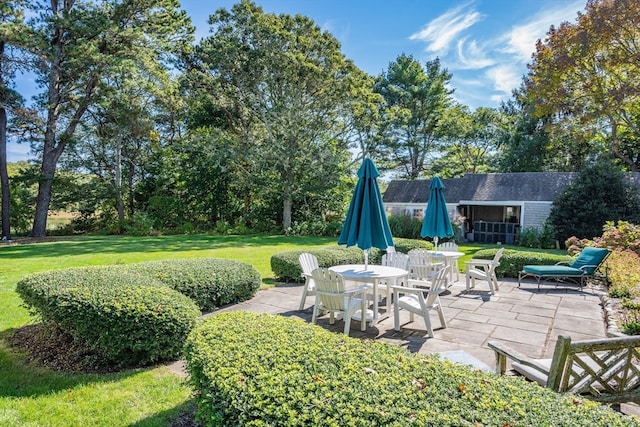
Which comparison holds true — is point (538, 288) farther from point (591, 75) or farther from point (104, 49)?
point (104, 49)

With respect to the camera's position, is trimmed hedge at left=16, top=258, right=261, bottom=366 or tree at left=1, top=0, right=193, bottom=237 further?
tree at left=1, top=0, right=193, bottom=237

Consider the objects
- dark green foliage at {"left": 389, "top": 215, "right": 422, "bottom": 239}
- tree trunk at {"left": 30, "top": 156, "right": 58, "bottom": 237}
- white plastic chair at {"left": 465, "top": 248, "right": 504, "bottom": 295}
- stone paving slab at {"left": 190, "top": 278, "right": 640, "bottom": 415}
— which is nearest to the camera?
stone paving slab at {"left": 190, "top": 278, "right": 640, "bottom": 415}

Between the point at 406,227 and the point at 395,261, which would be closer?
the point at 395,261

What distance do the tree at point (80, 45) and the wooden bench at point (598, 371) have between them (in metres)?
19.3

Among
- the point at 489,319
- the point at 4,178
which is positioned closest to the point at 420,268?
the point at 489,319

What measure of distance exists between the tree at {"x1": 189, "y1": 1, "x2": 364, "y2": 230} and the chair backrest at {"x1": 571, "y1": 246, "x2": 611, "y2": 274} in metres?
14.8

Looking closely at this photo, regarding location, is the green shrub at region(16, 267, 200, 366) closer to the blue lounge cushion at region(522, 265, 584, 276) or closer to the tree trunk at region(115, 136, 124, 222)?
the blue lounge cushion at region(522, 265, 584, 276)

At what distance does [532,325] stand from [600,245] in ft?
20.0

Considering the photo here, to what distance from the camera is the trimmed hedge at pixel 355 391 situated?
5.76 ft

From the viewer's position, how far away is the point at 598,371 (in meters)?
2.73

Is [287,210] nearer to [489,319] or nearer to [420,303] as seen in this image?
[489,319]

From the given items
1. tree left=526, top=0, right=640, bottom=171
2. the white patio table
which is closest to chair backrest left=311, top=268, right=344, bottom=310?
the white patio table

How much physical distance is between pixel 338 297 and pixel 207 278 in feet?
7.62

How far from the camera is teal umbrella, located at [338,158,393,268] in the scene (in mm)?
5652
